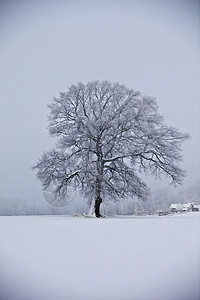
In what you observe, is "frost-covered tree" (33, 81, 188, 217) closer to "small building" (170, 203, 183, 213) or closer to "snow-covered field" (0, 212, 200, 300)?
"small building" (170, 203, 183, 213)

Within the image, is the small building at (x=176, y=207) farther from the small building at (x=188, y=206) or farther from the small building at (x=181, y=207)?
the small building at (x=188, y=206)

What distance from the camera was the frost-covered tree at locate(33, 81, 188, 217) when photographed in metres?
10.4

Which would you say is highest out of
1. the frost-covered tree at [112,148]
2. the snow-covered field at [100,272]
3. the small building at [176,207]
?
the frost-covered tree at [112,148]

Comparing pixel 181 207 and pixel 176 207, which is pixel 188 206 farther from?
pixel 176 207

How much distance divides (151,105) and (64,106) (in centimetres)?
322

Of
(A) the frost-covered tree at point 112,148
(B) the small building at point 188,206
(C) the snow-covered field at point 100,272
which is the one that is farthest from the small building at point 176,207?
(C) the snow-covered field at point 100,272

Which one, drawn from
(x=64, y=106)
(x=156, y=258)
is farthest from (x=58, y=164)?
(x=156, y=258)

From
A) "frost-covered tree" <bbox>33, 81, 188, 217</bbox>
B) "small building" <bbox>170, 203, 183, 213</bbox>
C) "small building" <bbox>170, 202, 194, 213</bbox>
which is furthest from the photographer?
"small building" <bbox>170, 203, 183, 213</bbox>

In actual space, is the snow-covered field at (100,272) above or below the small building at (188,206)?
above

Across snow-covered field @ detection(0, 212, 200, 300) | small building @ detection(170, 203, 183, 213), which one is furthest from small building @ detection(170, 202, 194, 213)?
snow-covered field @ detection(0, 212, 200, 300)

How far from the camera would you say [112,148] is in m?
10.7

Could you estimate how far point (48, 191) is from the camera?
1062 cm

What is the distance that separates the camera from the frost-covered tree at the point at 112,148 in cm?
1036
